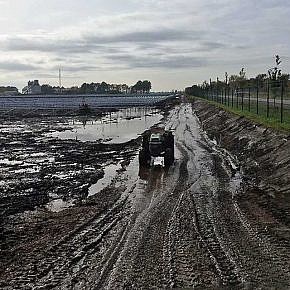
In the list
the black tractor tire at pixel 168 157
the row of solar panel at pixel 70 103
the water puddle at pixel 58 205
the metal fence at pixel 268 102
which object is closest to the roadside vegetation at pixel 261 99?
the metal fence at pixel 268 102

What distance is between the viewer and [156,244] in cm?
1070

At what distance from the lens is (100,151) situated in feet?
94.6

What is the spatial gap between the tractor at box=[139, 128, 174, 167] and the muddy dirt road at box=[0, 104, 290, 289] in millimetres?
4640

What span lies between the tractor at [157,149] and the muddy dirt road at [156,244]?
4.64 metres

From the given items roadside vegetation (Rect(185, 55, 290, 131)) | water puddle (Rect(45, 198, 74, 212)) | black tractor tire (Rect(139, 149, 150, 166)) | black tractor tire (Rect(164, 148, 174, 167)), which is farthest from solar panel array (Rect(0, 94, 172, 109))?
water puddle (Rect(45, 198, 74, 212))

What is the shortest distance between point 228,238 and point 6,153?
19.7 metres

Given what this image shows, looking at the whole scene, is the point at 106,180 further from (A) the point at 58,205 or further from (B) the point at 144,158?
(A) the point at 58,205

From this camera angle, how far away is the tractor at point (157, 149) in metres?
22.0

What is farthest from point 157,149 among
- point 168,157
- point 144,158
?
point 144,158

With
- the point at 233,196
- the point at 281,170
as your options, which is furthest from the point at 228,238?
the point at 281,170

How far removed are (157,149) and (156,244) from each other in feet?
37.4

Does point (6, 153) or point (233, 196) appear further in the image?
point (6, 153)

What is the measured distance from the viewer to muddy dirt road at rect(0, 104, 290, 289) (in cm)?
866

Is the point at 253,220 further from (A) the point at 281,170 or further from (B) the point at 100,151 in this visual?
(B) the point at 100,151
